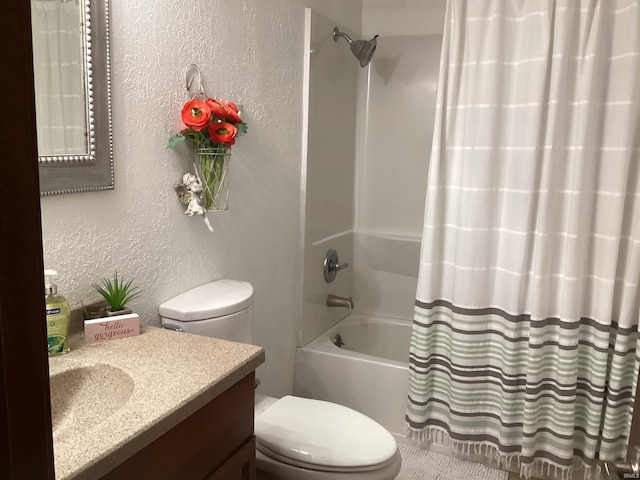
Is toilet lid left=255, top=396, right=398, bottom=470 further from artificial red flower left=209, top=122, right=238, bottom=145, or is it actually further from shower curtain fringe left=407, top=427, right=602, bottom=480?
artificial red flower left=209, top=122, right=238, bottom=145

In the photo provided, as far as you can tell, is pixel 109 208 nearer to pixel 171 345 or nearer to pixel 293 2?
pixel 171 345

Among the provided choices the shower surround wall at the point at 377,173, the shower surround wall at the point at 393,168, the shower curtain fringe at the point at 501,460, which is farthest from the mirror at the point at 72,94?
the shower surround wall at the point at 393,168

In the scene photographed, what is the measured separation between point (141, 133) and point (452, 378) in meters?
1.51

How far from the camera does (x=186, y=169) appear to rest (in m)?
1.85

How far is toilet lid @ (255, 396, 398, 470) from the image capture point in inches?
67.6

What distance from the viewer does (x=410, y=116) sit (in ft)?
10.5

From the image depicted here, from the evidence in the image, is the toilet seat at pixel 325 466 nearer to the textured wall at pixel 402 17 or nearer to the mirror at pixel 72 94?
the mirror at pixel 72 94

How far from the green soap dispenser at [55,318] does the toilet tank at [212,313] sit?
1.30ft

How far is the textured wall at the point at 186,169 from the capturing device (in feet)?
5.08

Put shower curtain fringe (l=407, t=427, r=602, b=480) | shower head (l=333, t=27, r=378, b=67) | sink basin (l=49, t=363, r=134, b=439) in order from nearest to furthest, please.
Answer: sink basin (l=49, t=363, r=134, b=439)
shower curtain fringe (l=407, t=427, r=602, b=480)
shower head (l=333, t=27, r=378, b=67)

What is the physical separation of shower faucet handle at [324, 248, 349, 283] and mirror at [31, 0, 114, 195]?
1.51 metres

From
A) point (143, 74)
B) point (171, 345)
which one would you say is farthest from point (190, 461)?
point (143, 74)

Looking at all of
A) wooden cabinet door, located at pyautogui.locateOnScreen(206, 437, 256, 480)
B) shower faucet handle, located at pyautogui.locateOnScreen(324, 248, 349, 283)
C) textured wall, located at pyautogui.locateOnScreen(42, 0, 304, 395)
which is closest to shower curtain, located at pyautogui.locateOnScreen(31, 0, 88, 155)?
textured wall, located at pyautogui.locateOnScreen(42, 0, 304, 395)

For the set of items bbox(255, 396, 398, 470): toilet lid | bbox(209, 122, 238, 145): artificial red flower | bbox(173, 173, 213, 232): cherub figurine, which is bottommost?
bbox(255, 396, 398, 470): toilet lid
